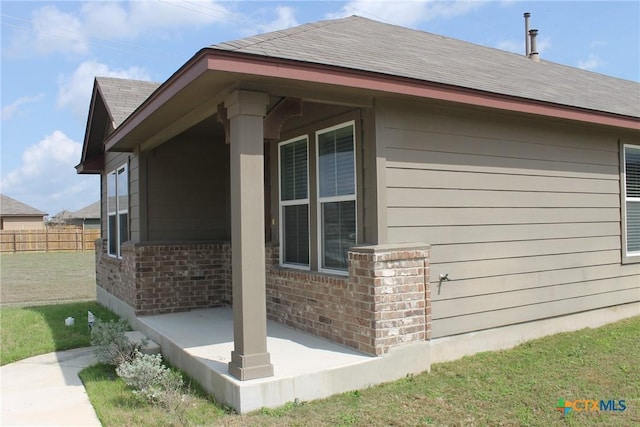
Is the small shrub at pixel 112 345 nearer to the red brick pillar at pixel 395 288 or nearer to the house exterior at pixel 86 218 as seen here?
the red brick pillar at pixel 395 288

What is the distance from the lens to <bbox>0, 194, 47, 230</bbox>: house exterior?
42.7 m

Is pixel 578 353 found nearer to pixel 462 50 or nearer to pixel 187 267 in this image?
pixel 462 50

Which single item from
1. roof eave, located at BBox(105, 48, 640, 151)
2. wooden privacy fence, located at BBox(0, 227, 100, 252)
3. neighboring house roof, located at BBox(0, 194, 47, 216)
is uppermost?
neighboring house roof, located at BBox(0, 194, 47, 216)

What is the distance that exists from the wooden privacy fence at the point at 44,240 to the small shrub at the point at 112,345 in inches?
1236

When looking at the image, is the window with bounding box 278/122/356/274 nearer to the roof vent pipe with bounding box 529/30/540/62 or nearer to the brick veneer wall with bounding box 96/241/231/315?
the brick veneer wall with bounding box 96/241/231/315

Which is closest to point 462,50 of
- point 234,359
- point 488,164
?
point 488,164

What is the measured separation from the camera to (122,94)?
9.70m

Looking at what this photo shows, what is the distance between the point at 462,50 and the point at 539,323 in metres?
4.34

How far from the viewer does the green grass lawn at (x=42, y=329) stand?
7.09 meters

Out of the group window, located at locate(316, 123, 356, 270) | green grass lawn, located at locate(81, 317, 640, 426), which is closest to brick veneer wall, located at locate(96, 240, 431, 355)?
window, located at locate(316, 123, 356, 270)

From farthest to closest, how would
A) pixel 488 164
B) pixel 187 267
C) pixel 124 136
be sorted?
pixel 187 267, pixel 124 136, pixel 488 164

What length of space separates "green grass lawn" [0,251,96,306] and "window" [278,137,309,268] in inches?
321

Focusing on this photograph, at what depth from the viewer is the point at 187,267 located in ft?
27.2

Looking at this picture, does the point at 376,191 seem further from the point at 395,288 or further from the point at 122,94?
the point at 122,94
